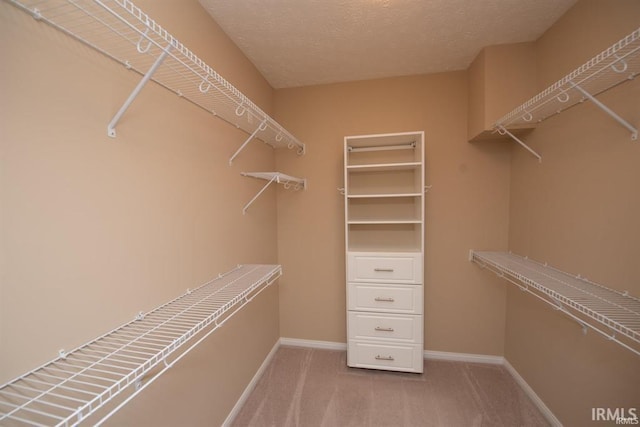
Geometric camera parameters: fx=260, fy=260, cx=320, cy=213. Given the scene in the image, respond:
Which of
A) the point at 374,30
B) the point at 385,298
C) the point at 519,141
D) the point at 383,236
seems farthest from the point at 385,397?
the point at 374,30

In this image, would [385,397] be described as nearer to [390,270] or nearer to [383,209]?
[390,270]

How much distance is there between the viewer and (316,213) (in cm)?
259

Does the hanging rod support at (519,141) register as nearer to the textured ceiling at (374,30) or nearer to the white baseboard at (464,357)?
the textured ceiling at (374,30)

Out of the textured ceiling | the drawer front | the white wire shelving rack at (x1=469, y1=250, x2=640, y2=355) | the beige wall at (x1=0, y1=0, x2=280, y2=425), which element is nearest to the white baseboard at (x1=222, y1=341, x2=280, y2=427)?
the beige wall at (x1=0, y1=0, x2=280, y2=425)

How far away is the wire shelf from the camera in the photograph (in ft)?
3.18

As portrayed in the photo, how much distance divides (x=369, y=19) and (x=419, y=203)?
1.37 metres

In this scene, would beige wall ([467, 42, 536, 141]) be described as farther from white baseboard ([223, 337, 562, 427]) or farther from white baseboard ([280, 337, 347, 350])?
white baseboard ([280, 337, 347, 350])

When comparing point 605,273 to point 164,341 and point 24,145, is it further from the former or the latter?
point 24,145

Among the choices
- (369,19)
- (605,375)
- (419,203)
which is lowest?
(605,375)

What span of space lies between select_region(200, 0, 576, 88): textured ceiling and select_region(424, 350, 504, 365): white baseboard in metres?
2.58

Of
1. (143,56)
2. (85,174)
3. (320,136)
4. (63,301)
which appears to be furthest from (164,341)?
(320,136)

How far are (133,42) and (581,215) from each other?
90.7 inches

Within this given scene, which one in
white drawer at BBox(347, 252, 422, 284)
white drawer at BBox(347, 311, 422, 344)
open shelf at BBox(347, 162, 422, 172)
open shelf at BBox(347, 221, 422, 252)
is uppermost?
open shelf at BBox(347, 162, 422, 172)

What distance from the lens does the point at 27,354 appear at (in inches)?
27.7
